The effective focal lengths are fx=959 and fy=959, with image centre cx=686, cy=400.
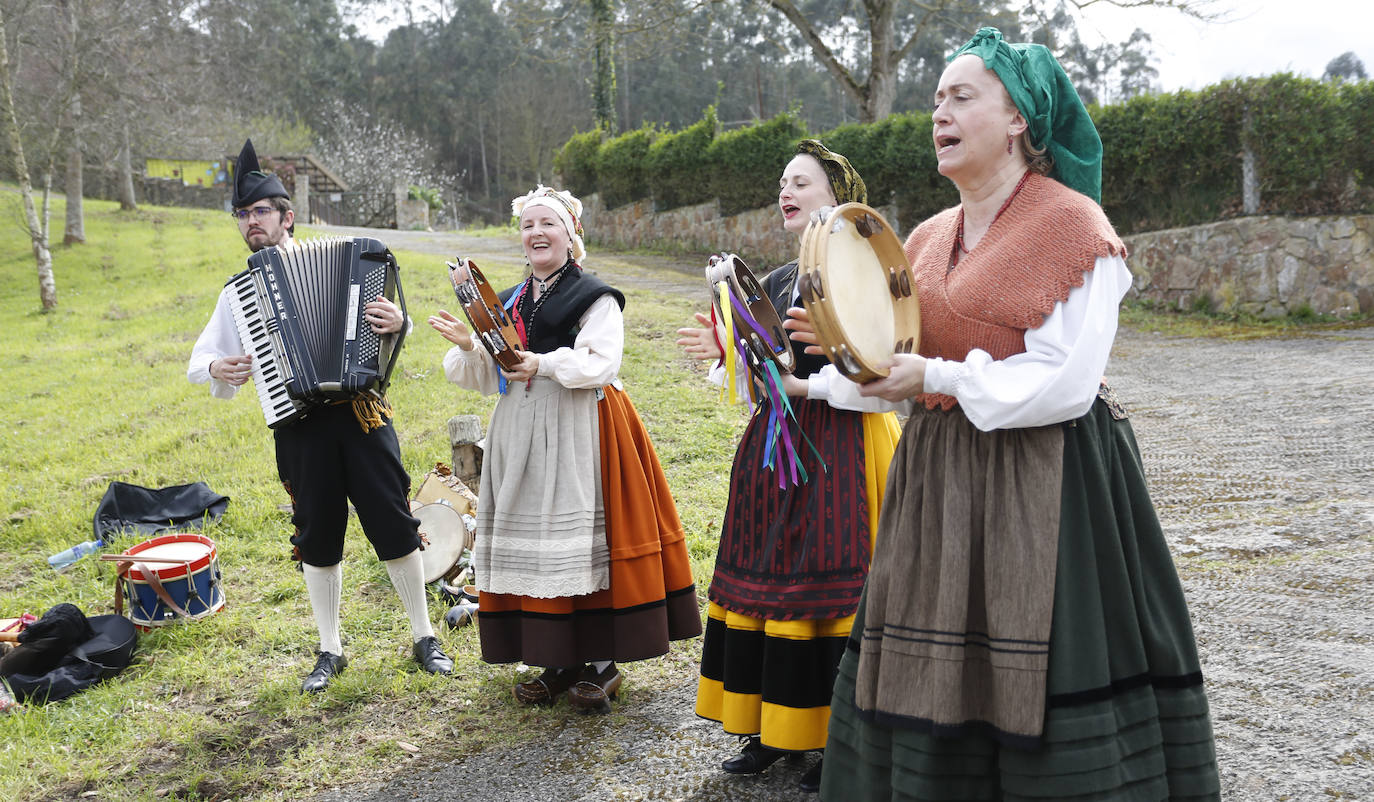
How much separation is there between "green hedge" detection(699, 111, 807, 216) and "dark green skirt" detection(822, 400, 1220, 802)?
13929 mm

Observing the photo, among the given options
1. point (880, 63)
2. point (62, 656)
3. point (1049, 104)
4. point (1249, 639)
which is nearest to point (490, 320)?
point (1049, 104)

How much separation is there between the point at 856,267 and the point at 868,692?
1.00 metres

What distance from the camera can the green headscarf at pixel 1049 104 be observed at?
2.18 metres

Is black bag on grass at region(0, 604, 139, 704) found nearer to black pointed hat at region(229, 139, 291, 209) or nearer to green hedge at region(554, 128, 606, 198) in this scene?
black pointed hat at region(229, 139, 291, 209)

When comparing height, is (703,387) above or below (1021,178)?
below

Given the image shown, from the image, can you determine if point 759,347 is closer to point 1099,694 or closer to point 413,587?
point 1099,694

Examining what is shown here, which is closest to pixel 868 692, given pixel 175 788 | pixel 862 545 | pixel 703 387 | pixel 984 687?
pixel 984 687

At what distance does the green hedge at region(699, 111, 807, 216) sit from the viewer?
15820mm

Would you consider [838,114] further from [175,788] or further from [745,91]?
[175,788]

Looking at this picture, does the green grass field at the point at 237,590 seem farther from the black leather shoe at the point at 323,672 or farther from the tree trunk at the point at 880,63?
the tree trunk at the point at 880,63

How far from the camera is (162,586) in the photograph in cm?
477

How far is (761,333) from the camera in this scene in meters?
2.83

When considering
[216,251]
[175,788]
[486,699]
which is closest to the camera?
[175,788]

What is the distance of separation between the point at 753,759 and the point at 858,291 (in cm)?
179
